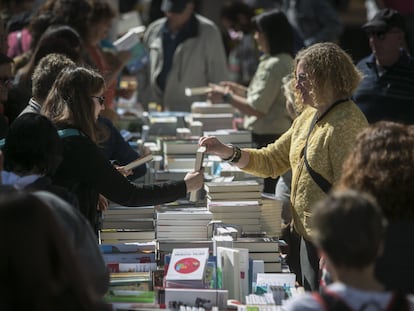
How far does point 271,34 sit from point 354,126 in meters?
2.72

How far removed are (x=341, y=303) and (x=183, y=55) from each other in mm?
5729

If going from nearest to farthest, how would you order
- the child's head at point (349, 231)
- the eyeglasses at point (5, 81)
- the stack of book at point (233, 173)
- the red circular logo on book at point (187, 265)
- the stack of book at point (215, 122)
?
the child's head at point (349, 231) < the red circular logo on book at point (187, 265) < the eyeglasses at point (5, 81) < the stack of book at point (233, 173) < the stack of book at point (215, 122)

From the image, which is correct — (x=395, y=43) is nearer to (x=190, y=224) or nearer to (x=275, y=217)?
(x=275, y=217)

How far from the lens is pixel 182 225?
14.7 feet

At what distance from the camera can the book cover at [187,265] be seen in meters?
3.61

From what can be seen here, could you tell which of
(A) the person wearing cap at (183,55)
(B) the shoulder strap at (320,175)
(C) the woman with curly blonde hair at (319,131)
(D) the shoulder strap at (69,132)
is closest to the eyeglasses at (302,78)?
(C) the woman with curly blonde hair at (319,131)

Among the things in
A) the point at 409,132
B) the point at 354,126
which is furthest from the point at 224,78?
the point at 409,132

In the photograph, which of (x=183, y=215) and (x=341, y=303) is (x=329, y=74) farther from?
(x=341, y=303)

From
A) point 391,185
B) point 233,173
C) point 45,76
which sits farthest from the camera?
point 233,173

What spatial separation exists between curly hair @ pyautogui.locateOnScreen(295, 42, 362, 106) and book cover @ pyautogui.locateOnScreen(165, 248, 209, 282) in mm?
924

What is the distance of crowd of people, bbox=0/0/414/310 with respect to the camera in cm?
250

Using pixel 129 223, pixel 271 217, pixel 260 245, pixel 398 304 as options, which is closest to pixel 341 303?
pixel 398 304

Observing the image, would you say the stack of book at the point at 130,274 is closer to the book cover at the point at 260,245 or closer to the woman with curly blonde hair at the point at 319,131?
the book cover at the point at 260,245

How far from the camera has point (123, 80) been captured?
9.33 meters
